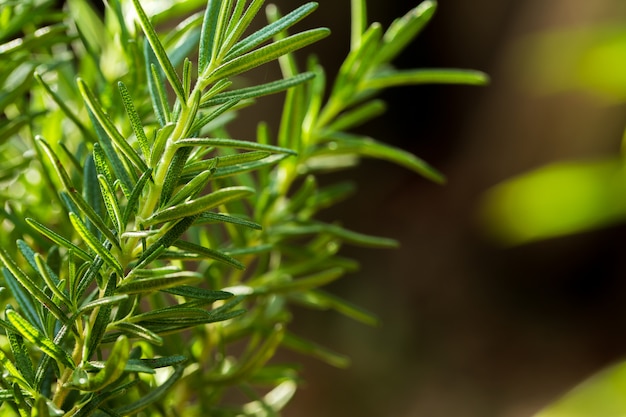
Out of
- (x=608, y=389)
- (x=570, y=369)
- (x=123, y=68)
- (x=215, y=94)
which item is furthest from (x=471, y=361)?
(x=215, y=94)

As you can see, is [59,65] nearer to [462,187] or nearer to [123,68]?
[123,68]

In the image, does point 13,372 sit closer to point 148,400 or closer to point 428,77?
point 148,400

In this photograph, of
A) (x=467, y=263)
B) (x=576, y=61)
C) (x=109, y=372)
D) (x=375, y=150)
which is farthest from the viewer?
(x=467, y=263)

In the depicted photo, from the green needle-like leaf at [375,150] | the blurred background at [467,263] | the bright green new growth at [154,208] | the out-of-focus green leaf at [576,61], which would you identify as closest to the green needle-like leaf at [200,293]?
the bright green new growth at [154,208]

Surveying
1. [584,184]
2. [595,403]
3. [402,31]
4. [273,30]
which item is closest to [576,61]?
[584,184]

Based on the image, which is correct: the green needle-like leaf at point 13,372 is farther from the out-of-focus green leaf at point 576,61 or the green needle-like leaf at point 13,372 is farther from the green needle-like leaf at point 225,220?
the out-of-focus green leaf at point 576,61
